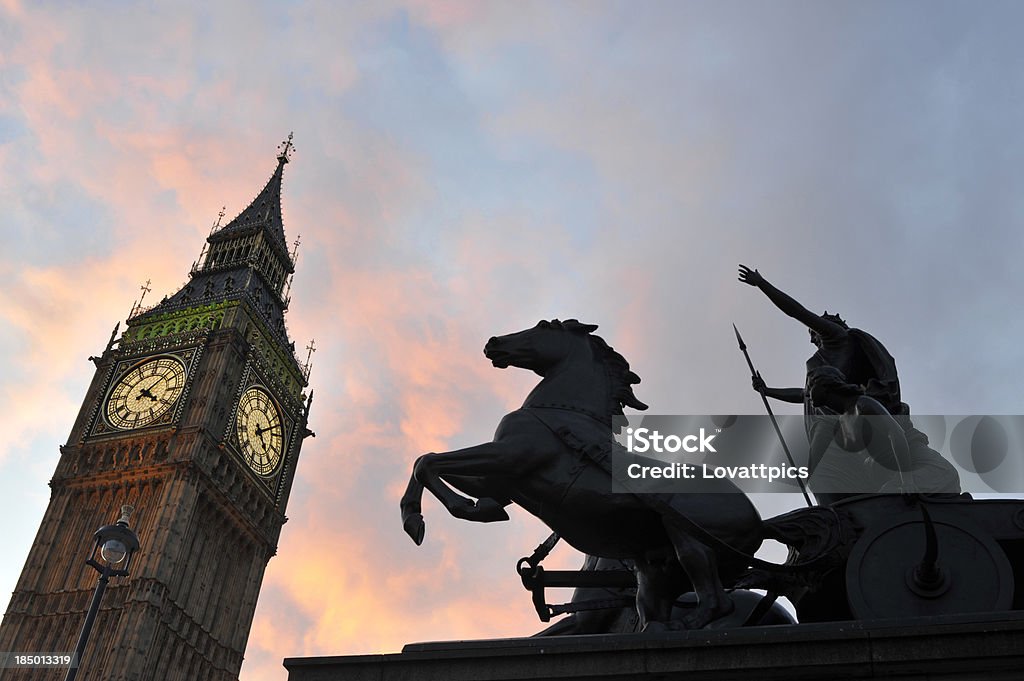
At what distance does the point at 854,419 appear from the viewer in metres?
9.15

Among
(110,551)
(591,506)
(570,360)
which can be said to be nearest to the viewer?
(591,506)

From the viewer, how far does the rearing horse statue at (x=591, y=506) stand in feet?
26.0

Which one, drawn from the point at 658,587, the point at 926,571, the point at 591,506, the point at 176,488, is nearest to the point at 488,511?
the point at 591,506

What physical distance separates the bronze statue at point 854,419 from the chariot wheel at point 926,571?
20.5 inches

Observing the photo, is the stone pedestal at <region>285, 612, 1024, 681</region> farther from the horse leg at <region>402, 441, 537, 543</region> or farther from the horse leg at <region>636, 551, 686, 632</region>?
the horse leg at <region>402, 441, 537, 543</region>

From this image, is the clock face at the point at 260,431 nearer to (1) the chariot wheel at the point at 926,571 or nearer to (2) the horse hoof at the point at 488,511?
(2) the horse hoof at the point at 488,511

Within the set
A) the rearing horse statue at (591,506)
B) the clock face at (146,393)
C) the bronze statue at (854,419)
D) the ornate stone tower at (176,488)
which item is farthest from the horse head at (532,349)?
the clock face at (146,393)

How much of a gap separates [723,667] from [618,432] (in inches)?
104

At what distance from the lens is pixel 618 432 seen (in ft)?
29.4

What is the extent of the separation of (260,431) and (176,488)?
9313 millimetres

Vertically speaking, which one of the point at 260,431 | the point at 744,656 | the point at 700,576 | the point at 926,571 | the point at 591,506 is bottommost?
the point at 744,656

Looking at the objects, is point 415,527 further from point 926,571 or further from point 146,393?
point 146,393

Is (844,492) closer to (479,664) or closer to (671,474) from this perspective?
(671,474)

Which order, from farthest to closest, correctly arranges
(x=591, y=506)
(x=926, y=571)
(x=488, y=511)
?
1. (x=488, y=511)
2. (x=591, y=506)
3. (x=926, y=571)
